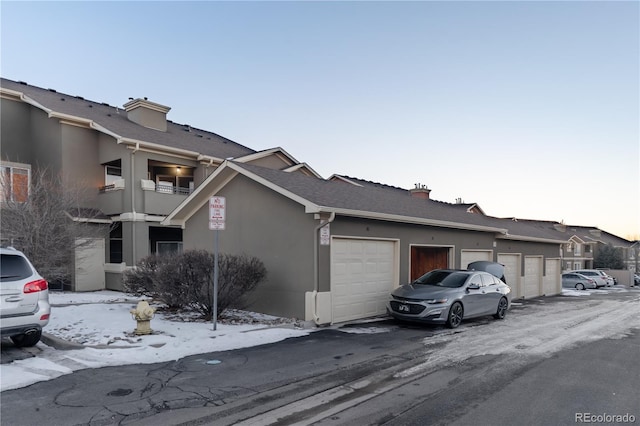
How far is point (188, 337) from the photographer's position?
8.35 m

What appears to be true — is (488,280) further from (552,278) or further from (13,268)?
(552,278)

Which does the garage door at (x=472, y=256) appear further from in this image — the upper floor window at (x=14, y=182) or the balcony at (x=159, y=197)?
the upper floor window at (x=14, y=182)

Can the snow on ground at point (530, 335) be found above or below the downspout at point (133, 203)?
below

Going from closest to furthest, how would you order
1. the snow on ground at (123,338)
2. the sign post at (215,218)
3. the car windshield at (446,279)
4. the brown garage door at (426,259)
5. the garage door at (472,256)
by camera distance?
1. the snow on ground at (123,338)
2. the sign post at (215,218)
3. the car windshield at (446,279)
4. the brown garage door at (426,259)
5. the garage door at (472,256)

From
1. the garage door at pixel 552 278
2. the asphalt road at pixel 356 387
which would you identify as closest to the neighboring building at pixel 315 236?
the asphalt road at pixel 356 387

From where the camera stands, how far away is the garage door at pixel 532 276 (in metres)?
22.0

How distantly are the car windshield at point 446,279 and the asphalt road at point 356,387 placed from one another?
2820 millimetres

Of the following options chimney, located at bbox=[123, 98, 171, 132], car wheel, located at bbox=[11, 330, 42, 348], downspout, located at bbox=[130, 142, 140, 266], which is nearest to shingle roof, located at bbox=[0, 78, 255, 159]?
chimney, located at bbox=[123, 98, 171, 132]

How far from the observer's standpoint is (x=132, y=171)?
1767cm

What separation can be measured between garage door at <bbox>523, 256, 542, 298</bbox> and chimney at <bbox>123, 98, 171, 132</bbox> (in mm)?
20774

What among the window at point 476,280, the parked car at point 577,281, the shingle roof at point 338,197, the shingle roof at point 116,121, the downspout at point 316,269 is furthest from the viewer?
the parked car at point 577,281

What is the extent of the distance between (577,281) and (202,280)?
35245 mm

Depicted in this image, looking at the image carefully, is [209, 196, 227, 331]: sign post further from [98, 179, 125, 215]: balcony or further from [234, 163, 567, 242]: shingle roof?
[98, 179, 125, 215]: balcony

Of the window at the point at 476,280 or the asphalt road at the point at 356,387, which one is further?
the window at the point at 476,280
